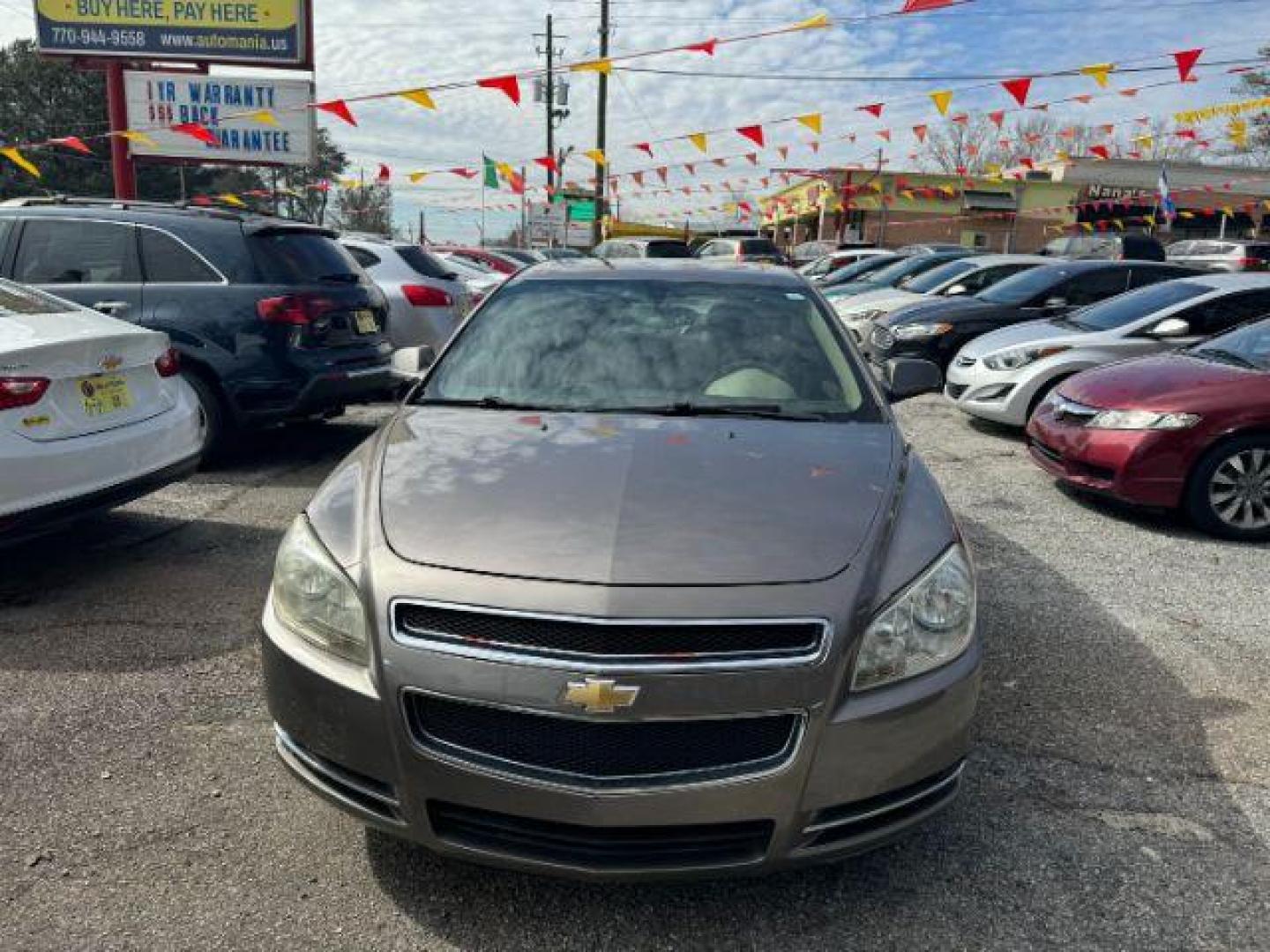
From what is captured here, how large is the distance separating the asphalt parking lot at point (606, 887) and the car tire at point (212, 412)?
1867 millimetres

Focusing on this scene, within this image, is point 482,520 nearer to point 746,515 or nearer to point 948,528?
point 746,515

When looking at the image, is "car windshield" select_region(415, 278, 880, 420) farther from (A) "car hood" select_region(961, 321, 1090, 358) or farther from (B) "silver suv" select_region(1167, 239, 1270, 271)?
(B) "silver suv" select_region(1167, 239, 1270, 271)

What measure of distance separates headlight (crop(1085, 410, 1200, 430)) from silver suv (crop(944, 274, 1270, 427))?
6.66 ft

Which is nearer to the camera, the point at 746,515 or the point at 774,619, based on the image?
the point at 774,619

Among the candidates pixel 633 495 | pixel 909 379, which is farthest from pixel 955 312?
pixel 633 495

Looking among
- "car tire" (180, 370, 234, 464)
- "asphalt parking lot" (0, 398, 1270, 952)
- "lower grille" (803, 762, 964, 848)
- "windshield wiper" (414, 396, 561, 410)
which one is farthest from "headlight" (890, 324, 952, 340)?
"lower grille" (803, 762, 964, 848)

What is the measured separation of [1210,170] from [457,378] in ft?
182

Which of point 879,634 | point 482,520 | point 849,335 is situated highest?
point 849,335

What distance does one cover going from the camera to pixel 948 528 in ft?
8.07

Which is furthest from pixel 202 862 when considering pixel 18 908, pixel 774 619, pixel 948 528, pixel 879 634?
pixel 948 528

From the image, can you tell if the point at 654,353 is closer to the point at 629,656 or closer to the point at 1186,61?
the point at 629,656

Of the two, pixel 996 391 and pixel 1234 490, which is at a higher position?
pixel 996 391

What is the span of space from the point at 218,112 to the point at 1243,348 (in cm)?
1598

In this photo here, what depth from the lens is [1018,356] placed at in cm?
791
